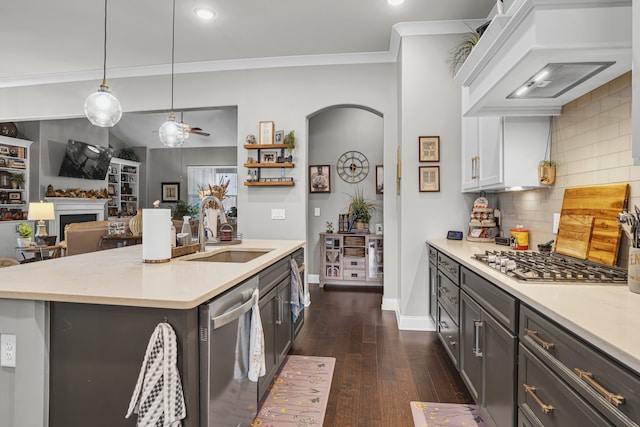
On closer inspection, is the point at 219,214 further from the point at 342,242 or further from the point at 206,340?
the point at 342,242

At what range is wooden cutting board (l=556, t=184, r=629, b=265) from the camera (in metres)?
1.79

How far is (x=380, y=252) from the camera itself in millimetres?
5207

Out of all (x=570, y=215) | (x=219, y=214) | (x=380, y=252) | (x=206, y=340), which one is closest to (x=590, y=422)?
(x=206, y=340)

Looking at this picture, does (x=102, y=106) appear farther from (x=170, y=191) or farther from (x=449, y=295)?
(x=170, y=191)

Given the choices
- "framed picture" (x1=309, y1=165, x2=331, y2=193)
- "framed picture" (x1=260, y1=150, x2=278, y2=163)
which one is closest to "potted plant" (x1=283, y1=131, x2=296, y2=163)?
"framed picture" (x1=260, y1=150, x2=278, y2=163)

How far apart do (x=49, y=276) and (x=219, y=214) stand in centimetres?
149

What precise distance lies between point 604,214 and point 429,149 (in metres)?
1.84

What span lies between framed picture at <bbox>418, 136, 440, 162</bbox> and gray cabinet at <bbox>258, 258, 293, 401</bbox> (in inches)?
71.4

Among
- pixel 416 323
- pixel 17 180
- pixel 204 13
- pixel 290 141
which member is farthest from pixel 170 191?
pixel 416 323

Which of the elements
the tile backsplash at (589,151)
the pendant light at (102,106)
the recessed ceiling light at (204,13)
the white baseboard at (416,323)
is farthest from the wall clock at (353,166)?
the pendant light at (102,106)

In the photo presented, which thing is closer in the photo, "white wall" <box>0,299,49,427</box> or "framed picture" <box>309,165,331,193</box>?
"white wall" <box>0,299,49,427</box>

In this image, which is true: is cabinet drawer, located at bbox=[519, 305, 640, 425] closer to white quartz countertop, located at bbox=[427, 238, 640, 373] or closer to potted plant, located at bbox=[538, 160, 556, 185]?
white quartz countertop, located at bbox=[427, 238, 640, 373]

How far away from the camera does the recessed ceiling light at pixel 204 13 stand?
3.31 m

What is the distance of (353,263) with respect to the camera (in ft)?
17.3
